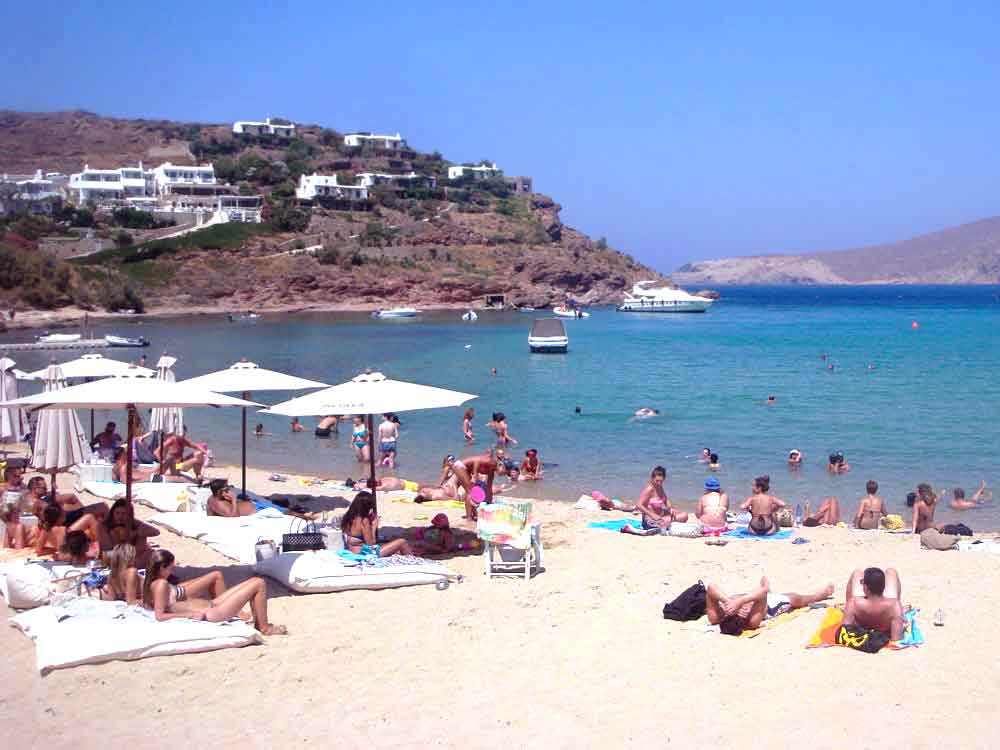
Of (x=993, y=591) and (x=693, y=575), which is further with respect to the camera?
(x=693, y=575)

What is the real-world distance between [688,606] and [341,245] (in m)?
91.0

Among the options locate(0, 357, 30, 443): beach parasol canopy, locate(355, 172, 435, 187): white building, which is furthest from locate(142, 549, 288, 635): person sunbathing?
locate(355, 172, 435, 187): white building

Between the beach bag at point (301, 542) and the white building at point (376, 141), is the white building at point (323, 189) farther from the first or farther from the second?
the beach bag at point (301, 542)

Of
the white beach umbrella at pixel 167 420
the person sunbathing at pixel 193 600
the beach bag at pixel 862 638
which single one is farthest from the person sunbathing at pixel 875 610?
the white beach umbrella at pixel 167 420

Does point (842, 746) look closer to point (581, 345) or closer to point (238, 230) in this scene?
point (581, 345)

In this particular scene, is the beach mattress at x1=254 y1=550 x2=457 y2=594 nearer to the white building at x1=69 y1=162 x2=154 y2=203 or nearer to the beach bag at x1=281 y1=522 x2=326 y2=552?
the beach bag at x1=281 y1=522 x2=326 y2=552

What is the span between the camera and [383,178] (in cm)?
12306

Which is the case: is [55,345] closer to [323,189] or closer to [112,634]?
[112,634]

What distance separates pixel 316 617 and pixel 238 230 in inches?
3567

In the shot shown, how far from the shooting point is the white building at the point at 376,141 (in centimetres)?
14712

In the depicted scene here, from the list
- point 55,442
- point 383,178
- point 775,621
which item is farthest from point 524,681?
point 383,178

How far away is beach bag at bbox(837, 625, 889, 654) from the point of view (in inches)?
266

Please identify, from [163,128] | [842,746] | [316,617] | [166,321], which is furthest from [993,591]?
[163,128]

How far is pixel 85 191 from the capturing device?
108 metres
